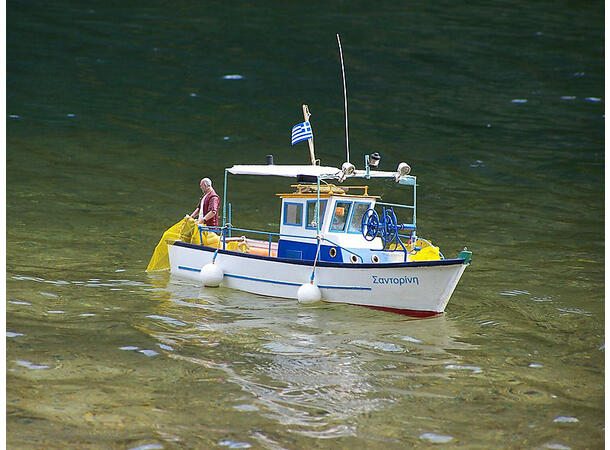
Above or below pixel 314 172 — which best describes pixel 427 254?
below

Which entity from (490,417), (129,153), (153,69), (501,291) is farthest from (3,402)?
(153,69)

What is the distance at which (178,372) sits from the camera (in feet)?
34.3

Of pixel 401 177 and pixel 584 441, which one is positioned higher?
pixel 401 177

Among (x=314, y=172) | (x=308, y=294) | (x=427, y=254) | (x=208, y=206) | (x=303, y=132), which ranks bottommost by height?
(x=308, y=294)

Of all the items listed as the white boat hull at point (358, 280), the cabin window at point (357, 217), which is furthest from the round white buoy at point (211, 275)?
the cabin window at point (357, 217)

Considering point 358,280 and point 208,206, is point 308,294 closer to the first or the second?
point 358,280

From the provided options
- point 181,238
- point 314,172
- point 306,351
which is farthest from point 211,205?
point 306,351

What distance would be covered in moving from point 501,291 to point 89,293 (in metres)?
7.26

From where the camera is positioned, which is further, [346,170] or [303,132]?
[303,132]

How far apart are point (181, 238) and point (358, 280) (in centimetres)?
402

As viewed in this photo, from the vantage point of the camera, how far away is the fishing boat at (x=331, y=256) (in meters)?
13.4

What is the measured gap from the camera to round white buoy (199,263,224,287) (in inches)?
589

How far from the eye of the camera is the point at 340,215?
48.1ft

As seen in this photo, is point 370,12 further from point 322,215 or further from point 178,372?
point 178,372
